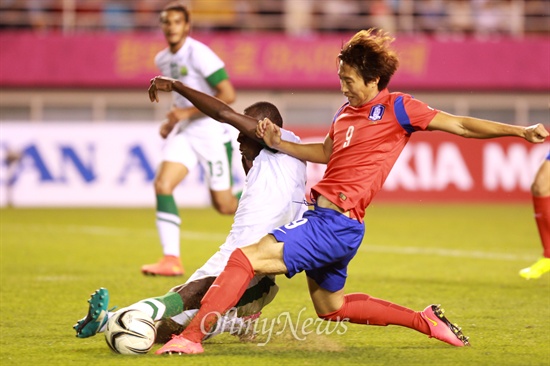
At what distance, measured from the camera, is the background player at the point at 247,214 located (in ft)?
19.1

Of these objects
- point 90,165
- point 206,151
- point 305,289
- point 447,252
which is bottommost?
point 447,252

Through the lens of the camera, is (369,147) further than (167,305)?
No

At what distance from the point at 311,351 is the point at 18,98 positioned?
65.3 feet

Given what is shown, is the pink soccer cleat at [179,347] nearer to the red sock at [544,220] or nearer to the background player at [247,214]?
the background player at [247,214]

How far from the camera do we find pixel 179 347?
5.50 meters

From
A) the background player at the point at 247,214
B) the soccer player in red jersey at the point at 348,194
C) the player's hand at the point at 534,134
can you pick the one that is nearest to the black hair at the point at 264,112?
the background player at the point at 247,214

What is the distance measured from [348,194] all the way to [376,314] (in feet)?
2.59

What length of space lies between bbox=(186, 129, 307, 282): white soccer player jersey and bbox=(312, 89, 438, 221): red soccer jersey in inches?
11.6

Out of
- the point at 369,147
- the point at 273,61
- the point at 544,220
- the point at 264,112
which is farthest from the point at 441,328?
A: the point at 273,61

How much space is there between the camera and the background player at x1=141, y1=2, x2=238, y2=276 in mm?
9586

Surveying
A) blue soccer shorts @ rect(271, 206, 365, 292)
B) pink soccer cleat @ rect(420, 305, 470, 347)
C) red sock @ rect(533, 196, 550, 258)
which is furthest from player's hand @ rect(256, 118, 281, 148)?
red sock @ rect(533, 196, 550, 258)

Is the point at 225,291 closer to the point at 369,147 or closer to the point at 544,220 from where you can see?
the point at 369,147

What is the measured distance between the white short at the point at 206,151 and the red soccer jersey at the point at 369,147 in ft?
13.5

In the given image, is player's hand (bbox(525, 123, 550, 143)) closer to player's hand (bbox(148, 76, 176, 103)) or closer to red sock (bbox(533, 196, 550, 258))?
player's hand (bbox(148, 76, 176, 103))
